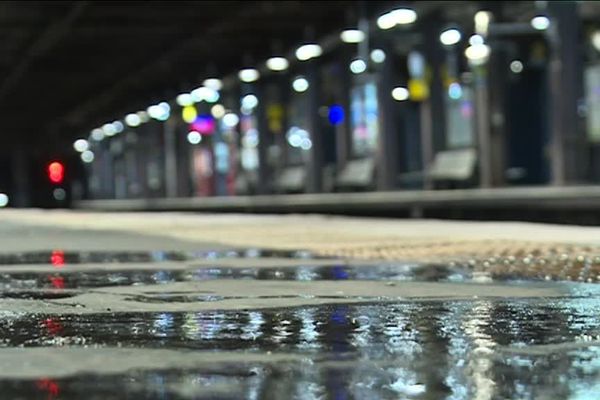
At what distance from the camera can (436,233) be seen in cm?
890

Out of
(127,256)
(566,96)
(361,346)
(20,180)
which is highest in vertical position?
(566,96)

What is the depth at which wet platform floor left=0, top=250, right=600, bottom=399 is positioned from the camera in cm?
240

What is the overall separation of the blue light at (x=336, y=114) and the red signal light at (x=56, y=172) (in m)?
9.97

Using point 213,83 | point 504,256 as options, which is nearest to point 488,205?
point 504,256

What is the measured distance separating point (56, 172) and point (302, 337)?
30150 millimetres

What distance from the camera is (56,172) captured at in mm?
32281

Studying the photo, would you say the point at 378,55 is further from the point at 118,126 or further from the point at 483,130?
the point at 118,126

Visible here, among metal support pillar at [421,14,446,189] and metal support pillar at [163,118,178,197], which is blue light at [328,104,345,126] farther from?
metal support pillar at [163,118,178,197]

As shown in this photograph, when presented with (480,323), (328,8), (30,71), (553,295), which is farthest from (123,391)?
(30,71)

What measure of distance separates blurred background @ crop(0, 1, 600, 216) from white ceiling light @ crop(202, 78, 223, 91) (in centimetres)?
8

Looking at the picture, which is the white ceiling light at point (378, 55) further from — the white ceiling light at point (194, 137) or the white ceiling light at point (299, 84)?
the white ceiling light at point (194, 137)

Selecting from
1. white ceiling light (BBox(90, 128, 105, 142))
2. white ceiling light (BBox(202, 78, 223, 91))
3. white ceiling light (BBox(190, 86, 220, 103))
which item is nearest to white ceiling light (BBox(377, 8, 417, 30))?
white ceiling light (BBox(202, 78, 223, 91))

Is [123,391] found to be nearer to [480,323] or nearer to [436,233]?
[480,323]

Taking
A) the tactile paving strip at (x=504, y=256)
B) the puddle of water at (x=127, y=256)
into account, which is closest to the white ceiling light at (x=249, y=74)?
the puddle of water at (x=127, y=256)
